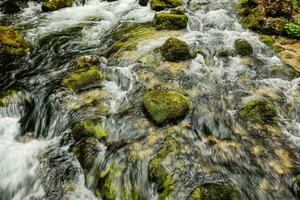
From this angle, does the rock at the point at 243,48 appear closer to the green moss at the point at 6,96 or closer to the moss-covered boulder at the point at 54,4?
the green moss at the point at 6,96

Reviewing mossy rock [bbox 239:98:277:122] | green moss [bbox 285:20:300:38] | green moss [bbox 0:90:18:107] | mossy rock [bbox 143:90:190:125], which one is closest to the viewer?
mossy rock [bbox 143:90:190:125]

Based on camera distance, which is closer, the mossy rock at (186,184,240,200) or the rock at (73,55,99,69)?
the mossy rock at (186,184,240,200)

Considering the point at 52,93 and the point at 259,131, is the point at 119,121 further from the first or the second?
the point at 259,131

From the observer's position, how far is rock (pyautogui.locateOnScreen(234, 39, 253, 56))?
9.00 m

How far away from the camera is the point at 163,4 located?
12.7m

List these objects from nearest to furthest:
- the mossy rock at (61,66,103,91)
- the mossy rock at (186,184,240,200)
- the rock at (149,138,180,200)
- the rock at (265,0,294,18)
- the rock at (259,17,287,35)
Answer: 1. the mossy rock at (186,184,240,200)
2. the rock at (149,138,180,200)
3. the mossy rock at (61,66,103,91)
4. the rock at (259,17,287,35)
5. the rock at (265,0,294,18)

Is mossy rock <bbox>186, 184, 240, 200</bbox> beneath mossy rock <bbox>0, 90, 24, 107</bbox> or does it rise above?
beneath

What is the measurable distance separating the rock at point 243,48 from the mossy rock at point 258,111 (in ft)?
8.52

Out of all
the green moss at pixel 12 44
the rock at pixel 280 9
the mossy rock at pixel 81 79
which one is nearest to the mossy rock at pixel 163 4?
the rock at pixel 280 9

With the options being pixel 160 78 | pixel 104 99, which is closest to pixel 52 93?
pixel 104 99

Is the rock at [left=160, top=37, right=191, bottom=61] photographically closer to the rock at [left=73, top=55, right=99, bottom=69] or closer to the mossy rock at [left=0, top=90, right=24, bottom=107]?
the rock at [left=73, top=55, right=99, bottom=69]

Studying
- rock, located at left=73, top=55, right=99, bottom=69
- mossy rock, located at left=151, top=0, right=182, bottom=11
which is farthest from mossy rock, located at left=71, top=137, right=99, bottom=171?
mossy rock, located at left=151, top=0, right=182, bottom=11

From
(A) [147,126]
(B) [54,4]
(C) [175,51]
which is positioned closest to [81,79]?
(A) [147,126]

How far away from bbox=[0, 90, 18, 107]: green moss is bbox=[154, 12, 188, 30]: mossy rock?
213 inches
